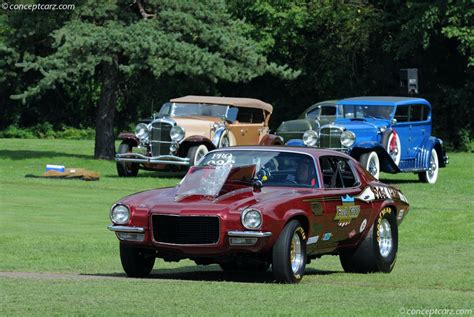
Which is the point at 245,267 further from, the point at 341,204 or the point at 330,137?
the point at 330,137

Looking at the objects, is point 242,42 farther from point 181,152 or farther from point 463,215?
point 463,215

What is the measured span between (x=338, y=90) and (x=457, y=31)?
8.55m

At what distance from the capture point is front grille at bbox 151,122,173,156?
32.5 m

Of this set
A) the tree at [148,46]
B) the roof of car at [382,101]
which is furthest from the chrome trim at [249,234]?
the tree at [148,46]

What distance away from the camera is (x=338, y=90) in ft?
180

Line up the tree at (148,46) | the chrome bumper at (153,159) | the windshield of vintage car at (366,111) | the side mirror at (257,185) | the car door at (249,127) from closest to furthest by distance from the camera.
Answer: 1. the side mirror at (257,185)
2. the chrome bumper at (153,159)
3. the windshield of vintage car at (366,111)
4. the car door at (249,127)
5. the tree at (148,46)

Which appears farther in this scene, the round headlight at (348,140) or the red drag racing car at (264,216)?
the round headlight at (348,140)

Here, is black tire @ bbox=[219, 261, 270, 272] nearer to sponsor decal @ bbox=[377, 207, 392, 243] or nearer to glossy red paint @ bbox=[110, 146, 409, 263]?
glossy red paint @ bbox=[110, 146, 409, 263]

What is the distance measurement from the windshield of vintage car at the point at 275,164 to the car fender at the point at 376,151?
1688 centimetres

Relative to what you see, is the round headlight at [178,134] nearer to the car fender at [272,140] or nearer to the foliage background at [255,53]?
the car fender at [272,140]

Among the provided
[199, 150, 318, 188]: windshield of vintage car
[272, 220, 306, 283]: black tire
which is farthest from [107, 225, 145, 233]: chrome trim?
[272, 220, 306, 283]: black tire

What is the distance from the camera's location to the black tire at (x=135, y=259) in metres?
13.0

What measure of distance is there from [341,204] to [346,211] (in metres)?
0.16

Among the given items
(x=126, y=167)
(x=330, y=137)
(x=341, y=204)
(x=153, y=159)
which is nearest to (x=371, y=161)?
(x=330, y=137)
